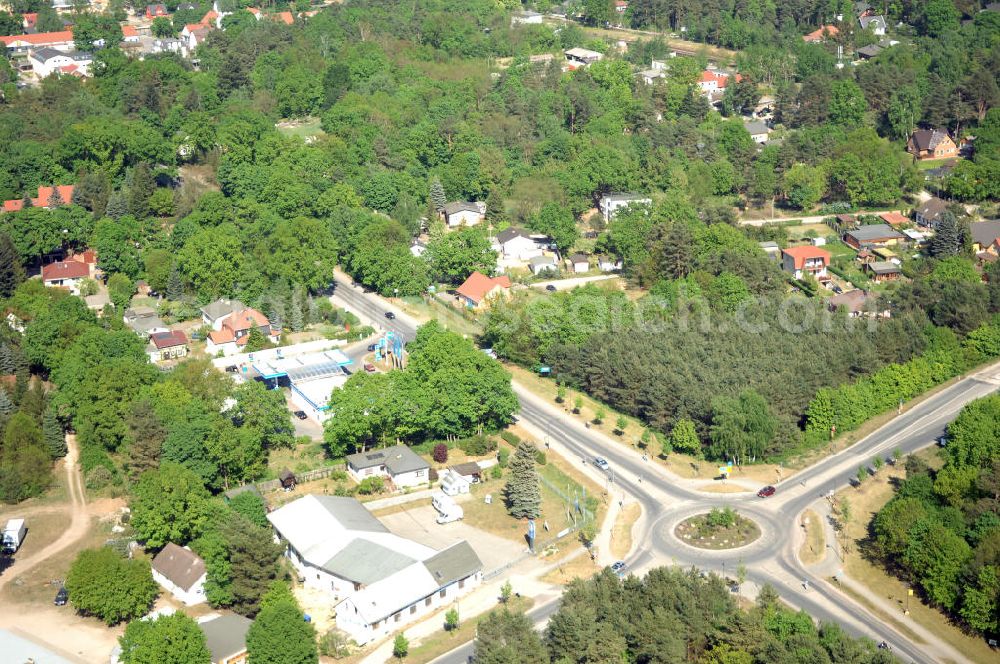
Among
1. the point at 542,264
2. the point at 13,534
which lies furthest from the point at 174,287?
the point at 13,534

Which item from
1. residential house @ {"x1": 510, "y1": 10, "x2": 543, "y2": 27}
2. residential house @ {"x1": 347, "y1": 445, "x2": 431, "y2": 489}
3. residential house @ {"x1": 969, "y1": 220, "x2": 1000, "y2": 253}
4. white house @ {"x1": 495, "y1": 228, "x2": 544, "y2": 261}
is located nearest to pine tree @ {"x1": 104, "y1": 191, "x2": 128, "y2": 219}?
white house @ {"x1": 495, "y1": 228, "x2": 544, "y2": 261}

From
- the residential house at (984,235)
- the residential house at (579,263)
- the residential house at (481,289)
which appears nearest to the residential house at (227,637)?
the residential house at (481,289)

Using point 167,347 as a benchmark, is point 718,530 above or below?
above

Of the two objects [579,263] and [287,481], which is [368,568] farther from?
[579,263]

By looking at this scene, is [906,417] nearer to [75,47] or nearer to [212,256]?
[212,256]

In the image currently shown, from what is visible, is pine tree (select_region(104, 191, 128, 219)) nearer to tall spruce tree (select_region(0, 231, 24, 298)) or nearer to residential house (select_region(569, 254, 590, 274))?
tall spruce tree (select_region(0, 231, 24, 298))

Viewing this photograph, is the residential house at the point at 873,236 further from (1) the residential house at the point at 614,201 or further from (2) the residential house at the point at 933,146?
(2) the residential house at the point at 933,146
